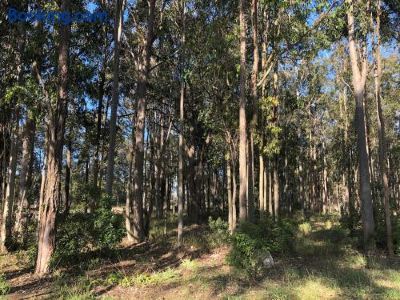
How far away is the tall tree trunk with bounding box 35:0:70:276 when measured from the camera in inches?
441

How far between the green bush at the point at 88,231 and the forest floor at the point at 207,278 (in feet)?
1.58

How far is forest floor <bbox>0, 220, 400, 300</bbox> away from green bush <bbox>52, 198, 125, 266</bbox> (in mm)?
482

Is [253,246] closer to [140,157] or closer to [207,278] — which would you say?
[207,278]

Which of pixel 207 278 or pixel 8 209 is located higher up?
pixel 8 209

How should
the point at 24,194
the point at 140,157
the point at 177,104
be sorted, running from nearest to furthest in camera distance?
the point at 24,194
the point at 140,157
the point at 177,104

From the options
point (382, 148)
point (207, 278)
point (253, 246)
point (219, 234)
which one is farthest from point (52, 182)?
point (382, 148)

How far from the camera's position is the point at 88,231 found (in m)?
12.3

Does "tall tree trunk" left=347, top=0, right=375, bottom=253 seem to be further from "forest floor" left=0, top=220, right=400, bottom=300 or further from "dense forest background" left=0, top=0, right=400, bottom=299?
"forest floor" left=0, top=220, right=400, bottom=300

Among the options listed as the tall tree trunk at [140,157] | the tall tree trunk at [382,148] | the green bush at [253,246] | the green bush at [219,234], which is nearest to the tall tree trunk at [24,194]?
the tall tree trunk at [140,157]

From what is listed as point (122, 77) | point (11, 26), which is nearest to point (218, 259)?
point (11, 26)

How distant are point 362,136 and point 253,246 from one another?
6765 millimetres

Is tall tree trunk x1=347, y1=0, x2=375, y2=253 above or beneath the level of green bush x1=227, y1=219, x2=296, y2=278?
above

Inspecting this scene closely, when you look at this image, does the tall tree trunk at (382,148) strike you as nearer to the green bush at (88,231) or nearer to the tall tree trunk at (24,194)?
the green bush at (88,231)

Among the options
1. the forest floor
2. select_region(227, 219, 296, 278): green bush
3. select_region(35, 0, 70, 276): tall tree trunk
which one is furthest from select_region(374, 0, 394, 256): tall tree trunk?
select_region(35, 0, 70, 276): tall tree trunk
